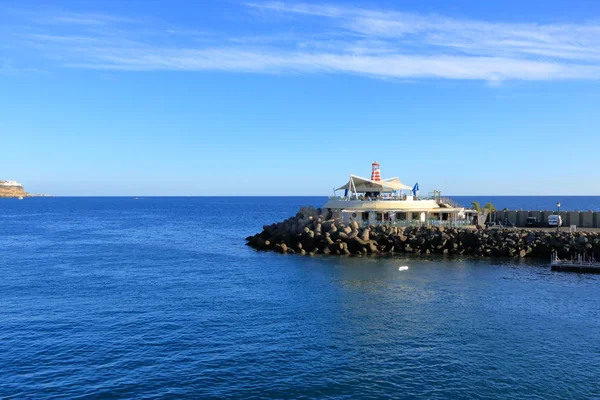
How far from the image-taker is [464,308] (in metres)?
34.2

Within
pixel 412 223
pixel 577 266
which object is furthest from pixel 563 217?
pixel 577 266

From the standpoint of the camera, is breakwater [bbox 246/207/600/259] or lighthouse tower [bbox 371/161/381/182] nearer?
breakwater [bbox 246/207/600/259]

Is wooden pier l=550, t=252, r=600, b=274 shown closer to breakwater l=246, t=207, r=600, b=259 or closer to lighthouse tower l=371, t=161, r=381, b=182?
breakwater l=246, t=207, r=600, b=259

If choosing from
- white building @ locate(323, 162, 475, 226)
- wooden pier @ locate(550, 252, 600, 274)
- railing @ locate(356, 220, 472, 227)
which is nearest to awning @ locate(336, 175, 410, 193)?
white building @ locate(323, 162, 475, 226)

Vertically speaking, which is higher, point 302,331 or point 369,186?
point 369,186

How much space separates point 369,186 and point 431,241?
14854 millimetres

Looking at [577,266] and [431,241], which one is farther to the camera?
[431,241]

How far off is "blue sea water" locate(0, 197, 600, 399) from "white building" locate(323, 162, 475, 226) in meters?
14.1

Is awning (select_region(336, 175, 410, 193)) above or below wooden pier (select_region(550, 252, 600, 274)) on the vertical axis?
above

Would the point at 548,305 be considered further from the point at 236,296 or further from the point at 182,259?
the point at 182,259

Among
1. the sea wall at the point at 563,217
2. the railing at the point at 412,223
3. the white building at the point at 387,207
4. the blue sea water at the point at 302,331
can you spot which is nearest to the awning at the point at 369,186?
the white building at the point at 387,207

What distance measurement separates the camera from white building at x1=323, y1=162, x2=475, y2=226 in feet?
213

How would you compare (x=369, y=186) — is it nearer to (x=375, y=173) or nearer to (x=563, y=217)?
(x=375, y=173)

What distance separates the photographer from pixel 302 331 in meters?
29.3
